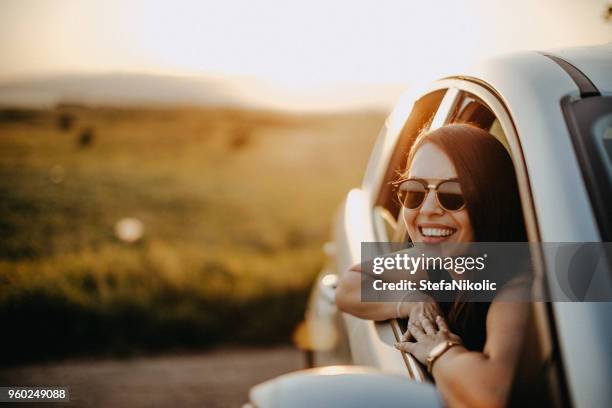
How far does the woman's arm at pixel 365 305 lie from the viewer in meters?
1.62

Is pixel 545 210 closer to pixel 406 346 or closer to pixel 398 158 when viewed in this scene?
pixel 406 346

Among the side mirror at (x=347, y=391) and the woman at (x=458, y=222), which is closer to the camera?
the side mirror at (x=347, y=391)

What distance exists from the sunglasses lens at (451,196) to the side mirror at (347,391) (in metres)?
0.57

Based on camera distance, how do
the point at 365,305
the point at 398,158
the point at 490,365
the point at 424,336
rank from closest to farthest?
the point at 490,365 → the point at 424,336 → the point at 365,305 → the point at 398,158

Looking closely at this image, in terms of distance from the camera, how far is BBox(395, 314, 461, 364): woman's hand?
4.73 ft

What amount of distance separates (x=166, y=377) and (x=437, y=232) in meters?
3.65

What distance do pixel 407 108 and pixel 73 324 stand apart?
4055 mm

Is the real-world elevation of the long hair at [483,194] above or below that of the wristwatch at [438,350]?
above

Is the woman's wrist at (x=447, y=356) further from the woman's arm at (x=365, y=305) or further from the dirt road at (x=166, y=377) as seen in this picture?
the dirt road at (x=166, y=377)

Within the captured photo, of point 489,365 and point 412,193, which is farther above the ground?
point 412,193

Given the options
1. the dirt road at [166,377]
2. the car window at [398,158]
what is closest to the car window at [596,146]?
the car window at [398,158]

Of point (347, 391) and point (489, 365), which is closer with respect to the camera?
point (347, 391)

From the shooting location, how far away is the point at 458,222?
5.06 feet

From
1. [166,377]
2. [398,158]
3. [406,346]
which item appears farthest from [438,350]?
[166,377]
